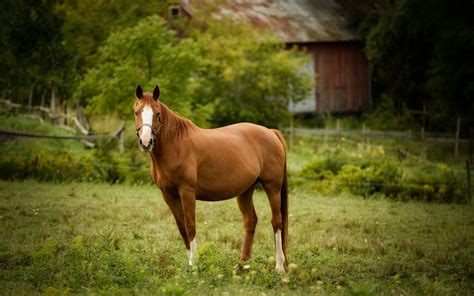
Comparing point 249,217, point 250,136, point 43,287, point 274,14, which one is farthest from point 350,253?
point 274,14

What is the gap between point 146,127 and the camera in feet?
22.4

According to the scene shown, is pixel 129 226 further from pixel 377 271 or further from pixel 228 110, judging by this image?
pixel 228 110

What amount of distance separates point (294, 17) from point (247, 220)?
2577 centimetres

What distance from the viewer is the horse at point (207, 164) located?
716cm

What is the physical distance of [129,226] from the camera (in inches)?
397

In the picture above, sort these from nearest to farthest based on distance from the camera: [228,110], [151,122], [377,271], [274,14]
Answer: [151,122]
[377,271]
[228,110]
[274,14]

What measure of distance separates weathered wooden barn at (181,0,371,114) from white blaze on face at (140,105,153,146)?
79.8 ft

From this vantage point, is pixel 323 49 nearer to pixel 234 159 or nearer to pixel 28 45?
pixel 28 45

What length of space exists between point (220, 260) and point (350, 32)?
27.0 m

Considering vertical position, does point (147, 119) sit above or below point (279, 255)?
above

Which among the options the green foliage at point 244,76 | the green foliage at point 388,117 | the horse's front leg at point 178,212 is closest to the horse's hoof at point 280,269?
the horse's front leg at point 178,212

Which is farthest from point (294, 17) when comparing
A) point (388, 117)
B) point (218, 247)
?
point (218, 247)

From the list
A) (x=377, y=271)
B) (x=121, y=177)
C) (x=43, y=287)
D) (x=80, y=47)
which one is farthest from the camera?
(x=80, y=47)

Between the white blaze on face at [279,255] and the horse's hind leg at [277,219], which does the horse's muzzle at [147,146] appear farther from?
the white blaze on face at [279,255]
